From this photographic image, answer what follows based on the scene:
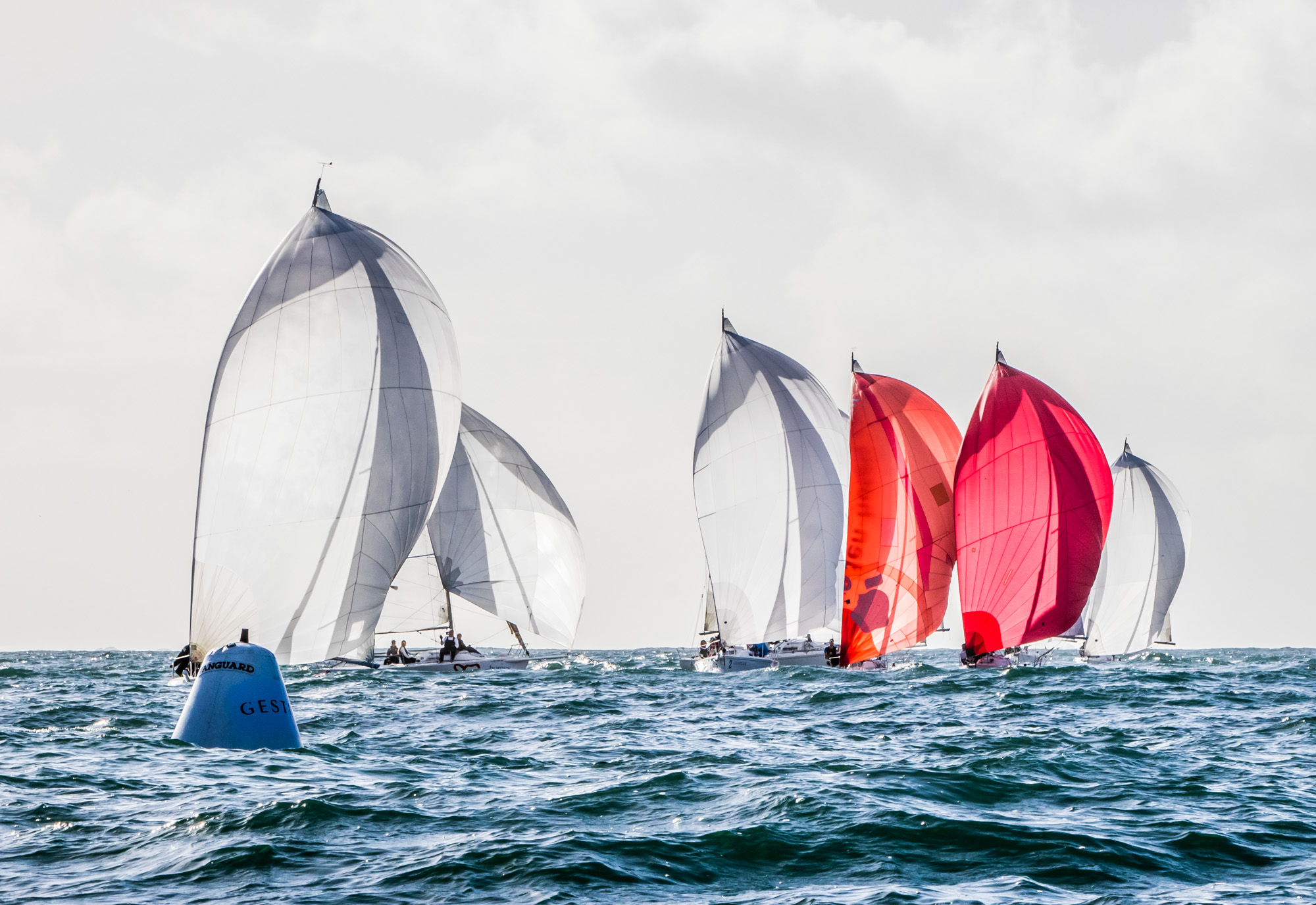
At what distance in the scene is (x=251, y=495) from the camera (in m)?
26.9

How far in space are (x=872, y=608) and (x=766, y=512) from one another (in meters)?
5.71

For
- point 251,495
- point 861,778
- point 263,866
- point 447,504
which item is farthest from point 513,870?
point 447,504

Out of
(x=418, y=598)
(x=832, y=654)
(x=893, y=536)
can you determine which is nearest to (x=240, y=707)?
(x=893, y=536)

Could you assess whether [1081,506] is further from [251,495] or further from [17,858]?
[17,858]

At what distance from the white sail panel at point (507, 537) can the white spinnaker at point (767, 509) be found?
7356 millimetres

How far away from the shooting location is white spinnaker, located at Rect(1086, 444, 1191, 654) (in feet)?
205

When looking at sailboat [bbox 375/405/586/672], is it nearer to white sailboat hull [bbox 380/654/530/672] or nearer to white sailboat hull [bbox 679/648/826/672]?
white sailboat hull [bbox 380/654/530/672]

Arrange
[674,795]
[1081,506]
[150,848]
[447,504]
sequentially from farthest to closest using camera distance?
[447,504]
[1081,506]
[674,795]
[150,848]

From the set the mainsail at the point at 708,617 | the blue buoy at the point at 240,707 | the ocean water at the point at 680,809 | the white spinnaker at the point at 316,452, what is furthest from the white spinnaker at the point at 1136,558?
the blue buoy at the point at 240,707

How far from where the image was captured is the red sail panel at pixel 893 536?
34.5m

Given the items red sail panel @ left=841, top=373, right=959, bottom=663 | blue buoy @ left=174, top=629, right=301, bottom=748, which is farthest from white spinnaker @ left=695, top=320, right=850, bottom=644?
blue buoy @ left=174, top=629, right=301, bottom=748

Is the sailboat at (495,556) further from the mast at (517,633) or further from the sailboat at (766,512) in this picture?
the sailboat at (766,512)

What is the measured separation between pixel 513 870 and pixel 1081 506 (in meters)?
25.5

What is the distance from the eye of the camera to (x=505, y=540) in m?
43.4
